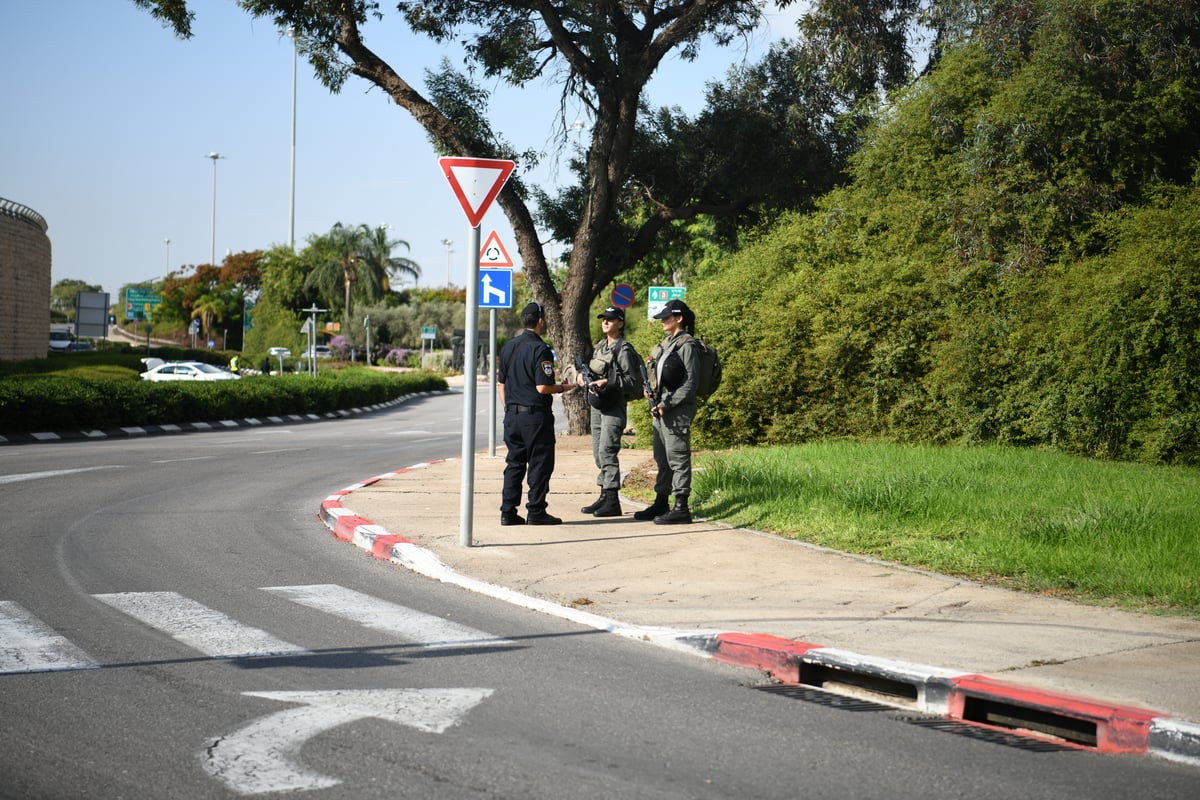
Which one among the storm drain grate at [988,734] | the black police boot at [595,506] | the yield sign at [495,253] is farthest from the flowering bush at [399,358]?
the storm drain grate at [988,734]

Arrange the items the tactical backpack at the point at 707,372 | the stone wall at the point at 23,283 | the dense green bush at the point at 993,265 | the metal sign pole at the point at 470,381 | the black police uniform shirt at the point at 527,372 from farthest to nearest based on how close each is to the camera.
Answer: the stone wall at the point at 23,283 → the dense green bush at the point at 993,265 → the tactical backpack at the point at 707,372 → the black police uniform shirt at the point at 527,372 → the metal sign pole at the point at 470,381

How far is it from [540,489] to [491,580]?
231 centimetres

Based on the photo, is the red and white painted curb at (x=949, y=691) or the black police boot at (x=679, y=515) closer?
the red and white painted curb at (x=949, y=691)

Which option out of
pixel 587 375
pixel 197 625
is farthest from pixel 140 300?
pixel 197 625

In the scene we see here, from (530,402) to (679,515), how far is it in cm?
178

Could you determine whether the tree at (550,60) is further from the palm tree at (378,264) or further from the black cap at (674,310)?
the palm tree at (378,264)

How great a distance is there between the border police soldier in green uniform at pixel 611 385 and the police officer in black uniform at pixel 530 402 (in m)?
0.54

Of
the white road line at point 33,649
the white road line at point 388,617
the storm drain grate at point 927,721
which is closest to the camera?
the storm drain grate at point 927,721

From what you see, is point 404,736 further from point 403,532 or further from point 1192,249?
point 1192,249

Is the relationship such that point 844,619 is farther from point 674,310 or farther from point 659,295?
point 659,295

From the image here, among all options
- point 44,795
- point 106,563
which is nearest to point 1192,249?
point 106,563

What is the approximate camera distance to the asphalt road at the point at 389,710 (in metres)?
4.43

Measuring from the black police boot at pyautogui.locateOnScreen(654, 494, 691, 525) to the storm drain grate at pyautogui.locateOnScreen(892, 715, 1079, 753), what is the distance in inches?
222

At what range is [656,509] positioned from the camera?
1138cm
